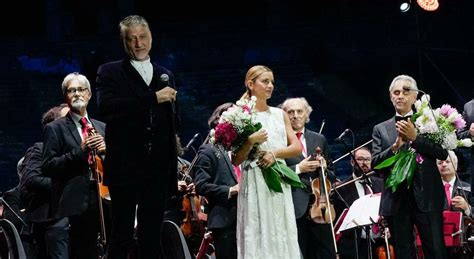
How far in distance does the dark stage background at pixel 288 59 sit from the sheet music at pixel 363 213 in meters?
4.35

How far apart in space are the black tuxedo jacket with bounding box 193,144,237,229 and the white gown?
79cm

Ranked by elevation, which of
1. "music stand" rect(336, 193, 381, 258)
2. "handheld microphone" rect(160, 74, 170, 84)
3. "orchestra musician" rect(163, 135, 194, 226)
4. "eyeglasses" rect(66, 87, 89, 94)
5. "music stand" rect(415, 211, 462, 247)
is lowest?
"music stand" rect(415, 211, 462, 247)

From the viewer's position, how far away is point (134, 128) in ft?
16.0

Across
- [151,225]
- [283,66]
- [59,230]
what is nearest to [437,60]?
[283,66]

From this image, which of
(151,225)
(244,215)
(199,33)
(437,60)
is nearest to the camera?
(151,225)

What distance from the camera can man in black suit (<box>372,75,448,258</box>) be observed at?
6629 millimetres

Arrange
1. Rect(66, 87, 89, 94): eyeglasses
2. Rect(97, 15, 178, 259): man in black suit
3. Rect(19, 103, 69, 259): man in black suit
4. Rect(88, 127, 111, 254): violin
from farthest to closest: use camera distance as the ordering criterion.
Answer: Rect(19, 103, 69, 259): man in black suit
Rect(66, 87, 89, 94): eyeglasses
Rect(88, 127, 111, 254): violin
Rect(97, 15, 178, 259): man in black suit

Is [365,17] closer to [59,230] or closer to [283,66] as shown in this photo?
[283,66]

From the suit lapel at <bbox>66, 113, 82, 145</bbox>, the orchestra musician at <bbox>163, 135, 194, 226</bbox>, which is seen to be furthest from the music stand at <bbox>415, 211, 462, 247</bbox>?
the suit lapel at <bbox>66, 113, 82, 145</bbox>

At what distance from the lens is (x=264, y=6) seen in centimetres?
1272

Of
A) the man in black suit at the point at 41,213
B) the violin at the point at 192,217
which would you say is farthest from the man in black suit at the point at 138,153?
the violin at the point at 192,217

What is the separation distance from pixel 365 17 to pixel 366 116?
1425 millimetres

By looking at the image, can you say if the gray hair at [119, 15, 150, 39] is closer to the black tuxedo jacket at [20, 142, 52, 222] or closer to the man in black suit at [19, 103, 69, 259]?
the man in black suit at [19, 103, 69, 259]

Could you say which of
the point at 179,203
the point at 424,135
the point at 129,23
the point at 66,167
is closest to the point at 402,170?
the point at 424,135
